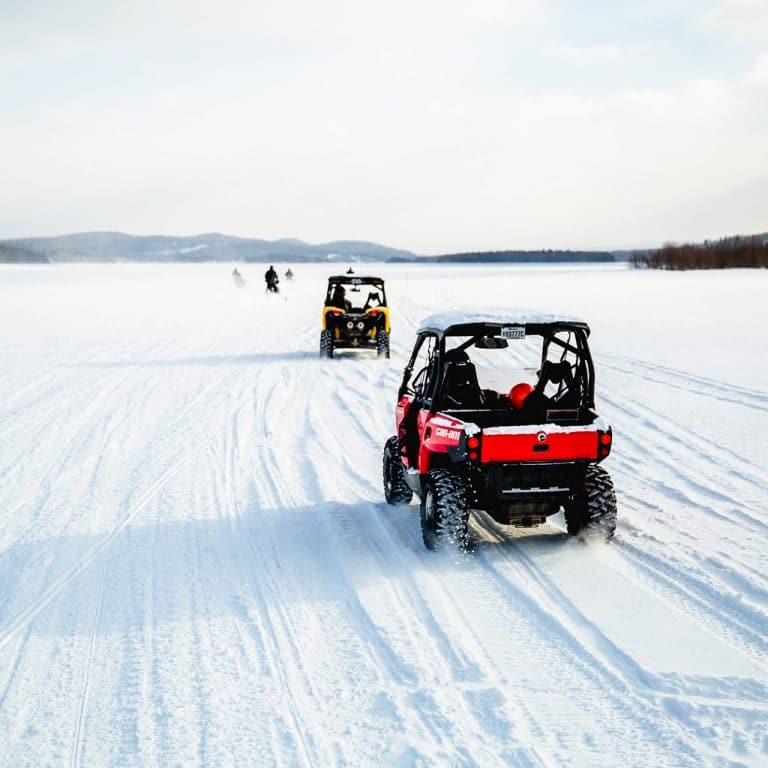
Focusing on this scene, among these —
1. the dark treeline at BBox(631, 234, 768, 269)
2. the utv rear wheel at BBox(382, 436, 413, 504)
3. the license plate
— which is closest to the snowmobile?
the utv rear wheel at BBox(382, 436, 413, 504)

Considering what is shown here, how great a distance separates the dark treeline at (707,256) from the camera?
100 metres

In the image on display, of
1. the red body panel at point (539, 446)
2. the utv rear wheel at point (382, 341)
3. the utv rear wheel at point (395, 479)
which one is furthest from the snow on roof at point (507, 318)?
the utv rear wheel at point (382, 341)

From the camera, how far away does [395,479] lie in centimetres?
712

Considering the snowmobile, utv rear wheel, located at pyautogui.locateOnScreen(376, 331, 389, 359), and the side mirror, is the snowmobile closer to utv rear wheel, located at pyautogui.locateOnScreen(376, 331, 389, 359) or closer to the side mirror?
utv rear wheel, located at pyautogui.locateOnScreen(376, 331, 389, 359)

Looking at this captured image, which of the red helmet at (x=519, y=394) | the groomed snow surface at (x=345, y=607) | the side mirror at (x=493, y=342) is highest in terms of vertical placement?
the side mirror at (x=493, y=342)

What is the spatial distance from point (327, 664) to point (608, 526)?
8.23ft

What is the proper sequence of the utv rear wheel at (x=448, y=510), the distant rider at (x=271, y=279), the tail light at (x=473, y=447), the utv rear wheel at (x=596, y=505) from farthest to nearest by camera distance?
the distant rider at (x=271, y=279) < the utv rear wheel at (x=596, y=505) < the utv rear wheel at (x=448, y=510) < the tail light at (x=473, y=447)

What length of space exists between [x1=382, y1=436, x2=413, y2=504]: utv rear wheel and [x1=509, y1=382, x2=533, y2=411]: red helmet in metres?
1.11

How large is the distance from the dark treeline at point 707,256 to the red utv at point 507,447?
96629 mm

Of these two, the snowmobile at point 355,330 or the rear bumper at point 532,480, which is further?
the snowmobile at point 355,330

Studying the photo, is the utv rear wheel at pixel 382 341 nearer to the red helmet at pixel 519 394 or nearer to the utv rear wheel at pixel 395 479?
the utv rear wheel at pixel 395 479

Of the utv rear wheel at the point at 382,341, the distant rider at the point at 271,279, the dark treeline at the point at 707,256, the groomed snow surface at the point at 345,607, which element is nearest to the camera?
the groomed snow surface at the point at 345,607

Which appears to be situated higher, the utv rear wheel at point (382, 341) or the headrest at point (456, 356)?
the headrest at point (456, 356)

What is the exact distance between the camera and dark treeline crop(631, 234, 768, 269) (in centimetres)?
10012
